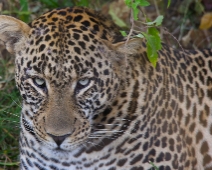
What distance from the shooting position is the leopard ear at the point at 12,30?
594 centimetres

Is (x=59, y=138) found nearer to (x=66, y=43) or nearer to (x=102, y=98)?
(x=102, y=98)

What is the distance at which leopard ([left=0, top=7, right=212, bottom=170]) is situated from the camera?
18.9 ft

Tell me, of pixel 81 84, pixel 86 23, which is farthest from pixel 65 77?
pixel 86 23

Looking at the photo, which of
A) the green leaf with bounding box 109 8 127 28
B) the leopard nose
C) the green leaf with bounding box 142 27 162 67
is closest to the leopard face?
the leopard nose

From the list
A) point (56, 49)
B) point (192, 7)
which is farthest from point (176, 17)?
point (56, 49)

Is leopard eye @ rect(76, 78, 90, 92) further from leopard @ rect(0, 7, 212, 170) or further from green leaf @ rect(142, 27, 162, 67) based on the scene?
green leaf @ rect(142, 27, 162, 67)

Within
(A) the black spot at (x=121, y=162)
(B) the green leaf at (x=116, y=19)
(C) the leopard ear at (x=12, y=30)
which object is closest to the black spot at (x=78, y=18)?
(C) the leopard ear at (x=12, y=30)

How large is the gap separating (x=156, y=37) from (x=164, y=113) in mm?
932

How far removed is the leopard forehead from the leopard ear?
3.0 inches

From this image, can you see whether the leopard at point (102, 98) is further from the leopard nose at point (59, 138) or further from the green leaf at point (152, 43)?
the green leaf at point (152, 43)

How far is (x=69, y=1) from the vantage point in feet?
28.2

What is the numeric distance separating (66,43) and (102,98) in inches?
22.4

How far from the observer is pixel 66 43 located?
18.9ft

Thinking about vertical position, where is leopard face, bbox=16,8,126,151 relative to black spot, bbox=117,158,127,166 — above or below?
above
